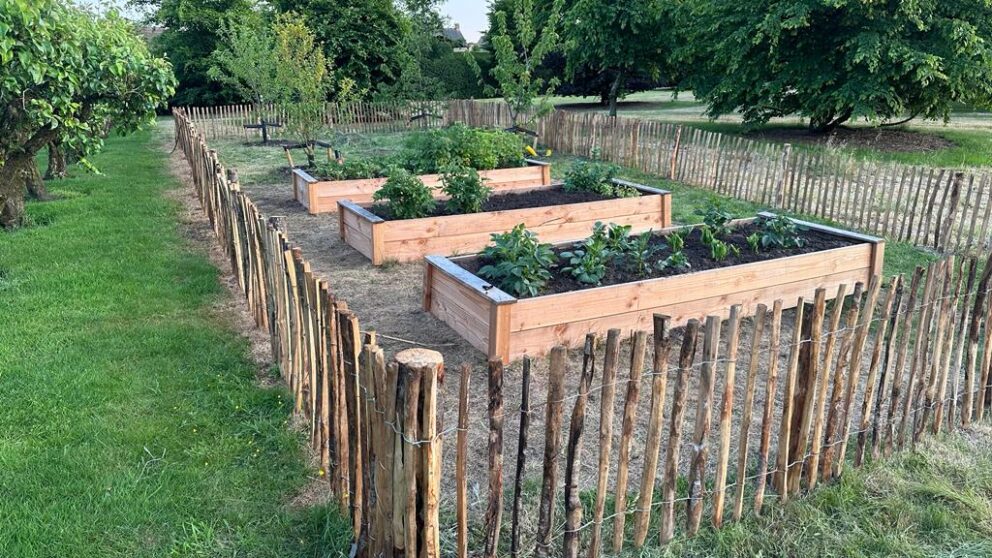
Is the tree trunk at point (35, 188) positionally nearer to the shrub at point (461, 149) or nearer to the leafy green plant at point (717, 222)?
the shrub at point (461, 149)

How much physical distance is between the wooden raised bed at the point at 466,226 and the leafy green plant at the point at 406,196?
0.88 feet

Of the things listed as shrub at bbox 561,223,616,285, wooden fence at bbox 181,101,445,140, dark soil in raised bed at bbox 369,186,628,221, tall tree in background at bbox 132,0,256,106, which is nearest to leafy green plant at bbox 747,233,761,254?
shrub at bbox 561,223,616,285

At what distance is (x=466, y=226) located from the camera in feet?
26.5

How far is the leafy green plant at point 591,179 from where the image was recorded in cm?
945

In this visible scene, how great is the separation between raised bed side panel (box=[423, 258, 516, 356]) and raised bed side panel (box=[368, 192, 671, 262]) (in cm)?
186

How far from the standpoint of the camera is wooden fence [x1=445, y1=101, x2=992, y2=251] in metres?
8.46

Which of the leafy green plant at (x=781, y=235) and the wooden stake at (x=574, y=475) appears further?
the leafy green plant at (x=781, y=235)

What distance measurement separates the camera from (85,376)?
4.51 m

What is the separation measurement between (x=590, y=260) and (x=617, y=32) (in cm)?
2279

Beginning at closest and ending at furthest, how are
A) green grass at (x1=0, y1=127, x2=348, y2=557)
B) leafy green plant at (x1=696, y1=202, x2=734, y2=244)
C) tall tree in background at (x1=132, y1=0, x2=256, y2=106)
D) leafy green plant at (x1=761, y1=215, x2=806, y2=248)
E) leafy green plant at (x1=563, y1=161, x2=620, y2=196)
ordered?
green grass at (x1=0, y1=127, x2=348, y2=557)
leafy green plant at (x1=761, y1=215, x2=806, y2=248)
leafy green plant at (x1=696, y1=202, x2=734, y2=244)
leafy green plant at (x1=563, y1=161, x2=620, y2=196)
tall tree in background at (x1=132, y1=0, x2=256, y2=106)

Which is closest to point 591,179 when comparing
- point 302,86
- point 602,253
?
point 602,253

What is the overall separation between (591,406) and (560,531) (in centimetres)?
142

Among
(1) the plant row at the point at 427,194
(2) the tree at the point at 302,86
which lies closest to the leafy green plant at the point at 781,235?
(1) the plant row at the point at 427,194

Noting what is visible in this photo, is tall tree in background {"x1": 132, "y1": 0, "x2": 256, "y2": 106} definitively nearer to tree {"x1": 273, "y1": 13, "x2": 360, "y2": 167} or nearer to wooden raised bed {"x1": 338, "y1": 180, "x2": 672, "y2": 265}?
tree {"x1": 273, "y1": 13, "x2": 360, "y2": 167}
